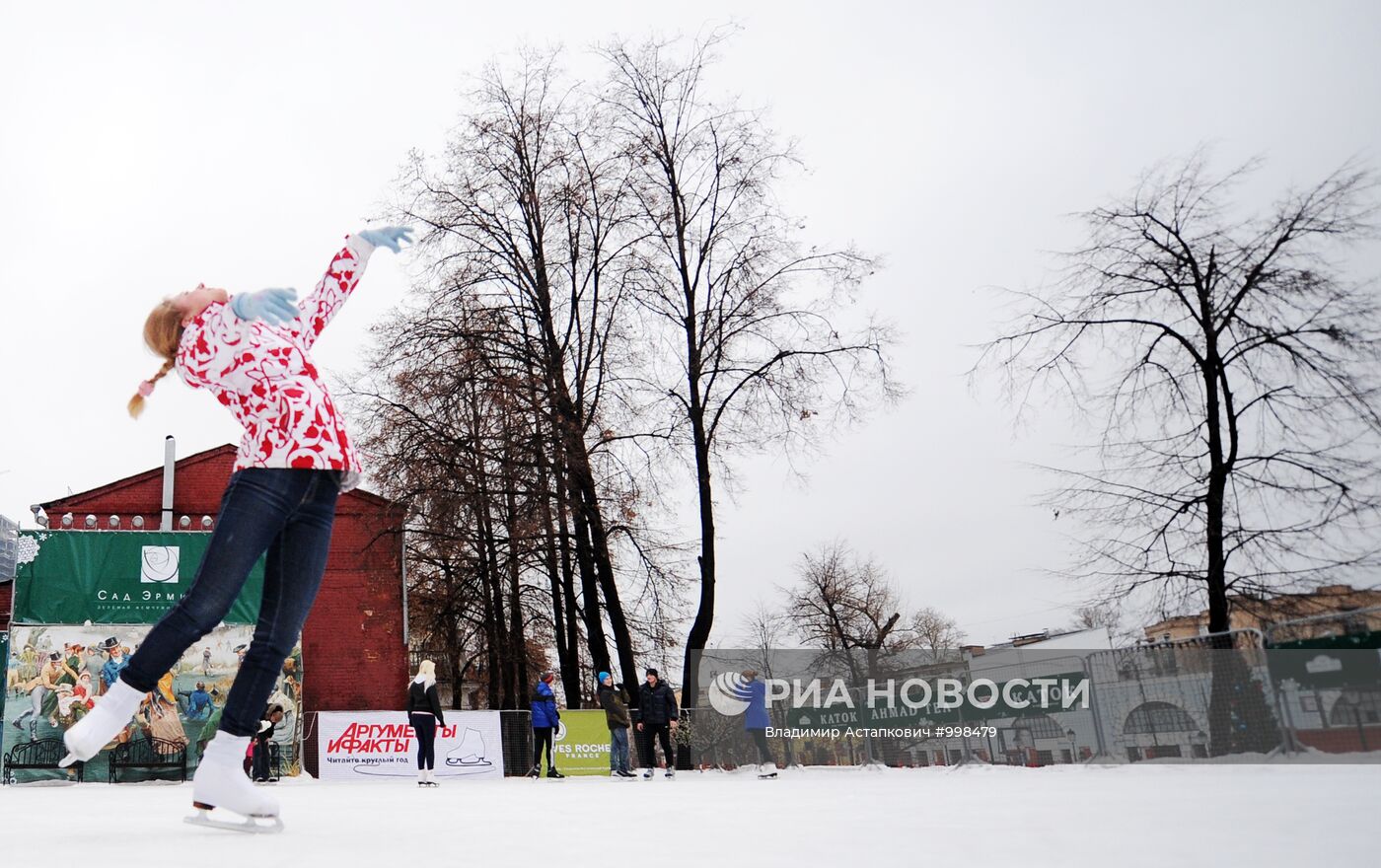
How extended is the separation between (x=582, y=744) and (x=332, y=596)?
37.1 ft

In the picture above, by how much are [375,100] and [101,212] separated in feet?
15.9

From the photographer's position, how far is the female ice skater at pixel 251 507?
331cm

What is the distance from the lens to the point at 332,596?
28.4 metres

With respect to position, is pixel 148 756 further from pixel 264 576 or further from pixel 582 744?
pixel 264 576

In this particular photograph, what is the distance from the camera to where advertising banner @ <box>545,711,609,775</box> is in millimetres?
19739

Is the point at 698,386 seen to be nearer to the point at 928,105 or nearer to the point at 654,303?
the point at 654,303

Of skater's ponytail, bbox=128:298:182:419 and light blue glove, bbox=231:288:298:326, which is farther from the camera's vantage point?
skater's ponytail, bbox=128:298:182:419

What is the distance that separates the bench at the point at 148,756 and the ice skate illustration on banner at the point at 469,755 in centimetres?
461

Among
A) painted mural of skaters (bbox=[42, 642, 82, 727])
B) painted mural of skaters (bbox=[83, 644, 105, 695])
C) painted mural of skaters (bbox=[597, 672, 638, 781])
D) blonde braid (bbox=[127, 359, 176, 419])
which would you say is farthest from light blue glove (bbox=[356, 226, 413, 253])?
painted mural of skaters (bbox=[42, 642, 82, 727])

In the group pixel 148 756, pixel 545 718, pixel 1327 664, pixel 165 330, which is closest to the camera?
pixel 165 330

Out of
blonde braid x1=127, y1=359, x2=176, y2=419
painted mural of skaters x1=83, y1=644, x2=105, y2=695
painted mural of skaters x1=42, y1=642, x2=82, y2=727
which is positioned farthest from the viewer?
painted mural of skaters x1=83, y1=644, x2=105, y2=695

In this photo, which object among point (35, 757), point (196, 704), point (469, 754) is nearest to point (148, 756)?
point (196, 704)

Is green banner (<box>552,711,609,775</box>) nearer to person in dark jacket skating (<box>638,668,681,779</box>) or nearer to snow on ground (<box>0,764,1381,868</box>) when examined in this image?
person in dark jacket skating (<box>638,668,681,779</box>)

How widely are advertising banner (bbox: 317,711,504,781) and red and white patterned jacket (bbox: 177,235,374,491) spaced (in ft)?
55.1
